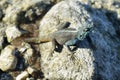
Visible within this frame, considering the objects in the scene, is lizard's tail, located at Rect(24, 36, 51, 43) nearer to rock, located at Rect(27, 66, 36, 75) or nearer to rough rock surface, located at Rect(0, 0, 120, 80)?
rough rock surface, located at Rect(0, 0, 120, 80)

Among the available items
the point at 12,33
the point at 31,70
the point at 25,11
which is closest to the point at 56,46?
the point at 31,70

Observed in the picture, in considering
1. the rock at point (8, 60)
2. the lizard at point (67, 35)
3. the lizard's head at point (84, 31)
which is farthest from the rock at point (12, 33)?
the lizard's head at point (84, 31)

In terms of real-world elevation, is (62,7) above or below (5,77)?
above

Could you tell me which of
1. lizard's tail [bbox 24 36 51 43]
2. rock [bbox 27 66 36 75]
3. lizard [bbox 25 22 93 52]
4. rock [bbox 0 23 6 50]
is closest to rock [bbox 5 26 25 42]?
rock [bbox 0 23 6 50]

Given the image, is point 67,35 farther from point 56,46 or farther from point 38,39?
point 38,39

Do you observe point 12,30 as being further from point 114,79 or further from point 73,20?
point 114,79

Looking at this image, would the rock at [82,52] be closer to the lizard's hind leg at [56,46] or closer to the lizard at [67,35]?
the lizard's hind leg at [56,46]

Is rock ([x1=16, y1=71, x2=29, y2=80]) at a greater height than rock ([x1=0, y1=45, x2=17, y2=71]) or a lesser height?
lesser

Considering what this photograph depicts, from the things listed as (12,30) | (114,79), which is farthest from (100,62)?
(12,30)

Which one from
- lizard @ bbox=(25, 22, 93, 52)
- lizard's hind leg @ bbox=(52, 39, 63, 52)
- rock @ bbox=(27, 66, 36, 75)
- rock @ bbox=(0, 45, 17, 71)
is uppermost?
lizard @ bbox=(25, 22, 93, 52)
